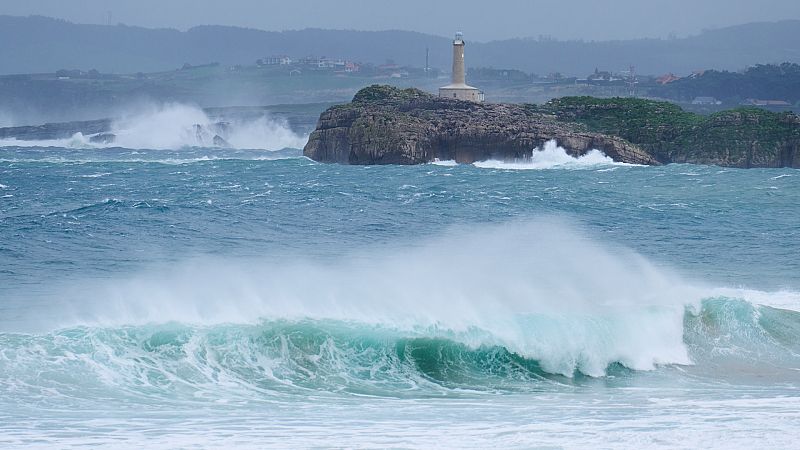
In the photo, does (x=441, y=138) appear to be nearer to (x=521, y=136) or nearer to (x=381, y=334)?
(x=521, y=136)

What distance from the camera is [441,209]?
114ft

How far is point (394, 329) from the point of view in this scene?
695 inches

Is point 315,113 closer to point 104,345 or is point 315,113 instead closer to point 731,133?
point 731,133

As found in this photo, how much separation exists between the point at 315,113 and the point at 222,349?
11074cm

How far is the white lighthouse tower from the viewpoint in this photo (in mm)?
69875

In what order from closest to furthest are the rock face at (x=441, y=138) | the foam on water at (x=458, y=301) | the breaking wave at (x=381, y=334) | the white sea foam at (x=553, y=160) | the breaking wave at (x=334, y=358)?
1. the breaking wave at (x=334, y=358)
2. the breaking wave at (x=381, y=334)
3. the foam on water at (x=458, y=301)
4. the white sea foam at (x=553, y=160)
5. the rock face at (x=441, y=138)

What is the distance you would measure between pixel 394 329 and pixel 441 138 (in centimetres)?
3965

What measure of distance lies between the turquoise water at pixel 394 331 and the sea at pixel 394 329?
5cm

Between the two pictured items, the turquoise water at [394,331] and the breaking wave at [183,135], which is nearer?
the turquoise water at [394,331]

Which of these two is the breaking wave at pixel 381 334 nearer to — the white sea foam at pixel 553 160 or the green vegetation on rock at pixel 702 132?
the white sea foam at pixel 553 160

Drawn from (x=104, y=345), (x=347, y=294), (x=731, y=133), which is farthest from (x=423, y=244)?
(x=731, y=133)

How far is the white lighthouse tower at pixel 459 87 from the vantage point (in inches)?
2751

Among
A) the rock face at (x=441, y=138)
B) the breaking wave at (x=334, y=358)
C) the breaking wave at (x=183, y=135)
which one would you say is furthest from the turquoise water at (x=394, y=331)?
the breaking wave at (x=183, y=135)

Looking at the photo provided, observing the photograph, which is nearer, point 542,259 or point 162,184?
point 542,259
